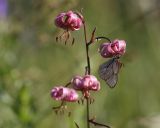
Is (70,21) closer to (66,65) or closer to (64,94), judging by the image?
(64,94)

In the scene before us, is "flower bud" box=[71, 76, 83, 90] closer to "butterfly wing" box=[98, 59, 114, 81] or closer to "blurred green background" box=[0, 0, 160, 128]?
"butterfly wing" box=[98, 59, 114, 81]

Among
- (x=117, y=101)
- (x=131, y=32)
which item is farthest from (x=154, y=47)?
(x=117, y=101)

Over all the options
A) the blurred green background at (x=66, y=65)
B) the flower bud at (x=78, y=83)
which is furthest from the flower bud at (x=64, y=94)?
the blurred green background at (x=66, y=65)

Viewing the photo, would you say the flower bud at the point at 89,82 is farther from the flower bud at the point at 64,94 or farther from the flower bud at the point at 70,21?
the flower bud at the point at 70,21

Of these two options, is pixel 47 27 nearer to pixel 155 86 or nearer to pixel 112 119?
pixel 112 119

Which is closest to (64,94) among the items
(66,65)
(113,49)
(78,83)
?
(78,83)

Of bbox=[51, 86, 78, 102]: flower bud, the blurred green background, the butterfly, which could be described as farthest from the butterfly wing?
the blurred green background
